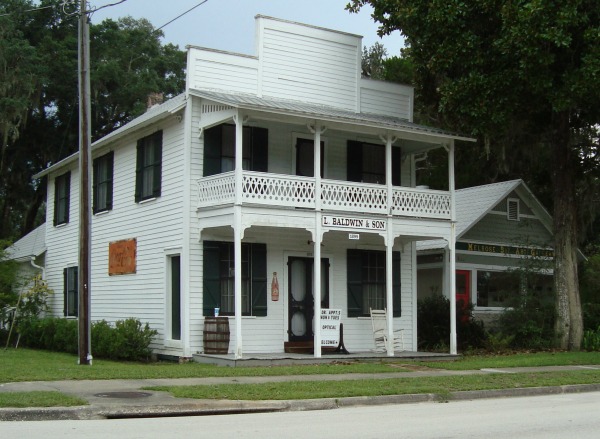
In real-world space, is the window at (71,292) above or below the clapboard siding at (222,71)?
below

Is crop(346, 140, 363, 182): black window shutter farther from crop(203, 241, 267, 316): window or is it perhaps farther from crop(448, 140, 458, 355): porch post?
crop(203, 241, 267, 316): window

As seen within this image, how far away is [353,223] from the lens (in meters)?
21.2

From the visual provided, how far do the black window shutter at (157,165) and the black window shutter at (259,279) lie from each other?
319 centimetres

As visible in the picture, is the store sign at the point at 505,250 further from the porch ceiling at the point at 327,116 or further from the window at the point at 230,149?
the window at the point at 230,149

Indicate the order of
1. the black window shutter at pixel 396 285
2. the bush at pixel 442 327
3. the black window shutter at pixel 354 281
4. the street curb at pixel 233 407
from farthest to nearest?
the bush at pixel 442 327, the black window shutter at pixel 396 285, the black window shutter at pixel 354 281, the street curb at pixel 233 407

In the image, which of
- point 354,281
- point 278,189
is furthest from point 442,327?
point 278,189

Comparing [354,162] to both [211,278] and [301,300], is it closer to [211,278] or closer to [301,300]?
[301,300]

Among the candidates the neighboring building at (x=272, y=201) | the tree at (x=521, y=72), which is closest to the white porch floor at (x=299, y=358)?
the neighboring building at (x=272, y=201)

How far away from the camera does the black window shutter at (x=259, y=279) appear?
2153 cm

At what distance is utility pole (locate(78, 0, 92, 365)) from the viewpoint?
1833cm

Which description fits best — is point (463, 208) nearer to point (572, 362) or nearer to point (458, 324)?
point (458, 324)

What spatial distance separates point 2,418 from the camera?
Result: 11.2 m

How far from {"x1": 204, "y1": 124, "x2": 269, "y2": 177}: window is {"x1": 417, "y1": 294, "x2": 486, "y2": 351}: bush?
24.4 feet

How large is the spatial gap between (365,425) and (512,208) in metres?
20.8
